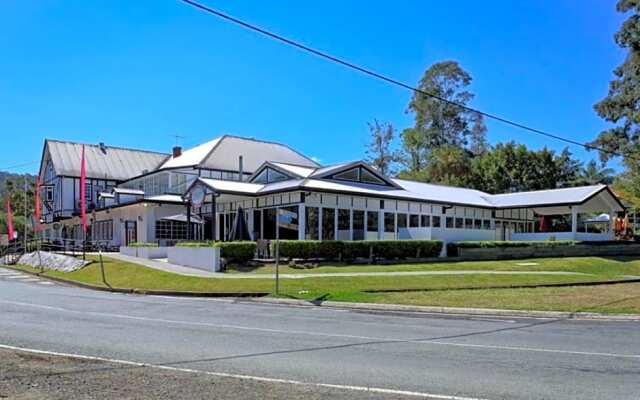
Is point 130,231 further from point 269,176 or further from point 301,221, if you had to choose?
point 301,221

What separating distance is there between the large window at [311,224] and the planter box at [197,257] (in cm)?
698

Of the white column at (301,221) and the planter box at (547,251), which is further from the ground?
the white column at (301,221)

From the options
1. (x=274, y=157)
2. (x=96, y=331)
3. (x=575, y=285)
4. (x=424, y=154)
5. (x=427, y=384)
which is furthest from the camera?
(x=424, y=154)

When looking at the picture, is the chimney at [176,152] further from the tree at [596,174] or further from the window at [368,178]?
the tree at [596,174]

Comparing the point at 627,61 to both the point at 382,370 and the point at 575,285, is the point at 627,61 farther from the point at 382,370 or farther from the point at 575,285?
the point at 382,370

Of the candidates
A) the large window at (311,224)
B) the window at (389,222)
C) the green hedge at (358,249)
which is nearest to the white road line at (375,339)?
the green hedge at (358,249)

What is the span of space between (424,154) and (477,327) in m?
61.0

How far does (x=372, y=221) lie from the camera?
3478cm

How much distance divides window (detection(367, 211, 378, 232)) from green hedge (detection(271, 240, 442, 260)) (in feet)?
13.1

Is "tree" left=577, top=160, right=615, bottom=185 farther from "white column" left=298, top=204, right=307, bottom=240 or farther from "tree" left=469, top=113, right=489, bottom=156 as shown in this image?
"white column" left=298, top=204, right=307, bottom=240

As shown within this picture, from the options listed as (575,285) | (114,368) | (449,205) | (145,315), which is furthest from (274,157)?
(114,368)

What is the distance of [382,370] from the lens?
749 centimetres

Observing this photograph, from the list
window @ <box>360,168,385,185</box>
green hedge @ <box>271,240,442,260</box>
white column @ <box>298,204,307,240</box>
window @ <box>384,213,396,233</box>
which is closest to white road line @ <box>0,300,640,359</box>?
green hedge @ <box>271,240,442,260</box>

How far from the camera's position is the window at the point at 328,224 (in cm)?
3206
